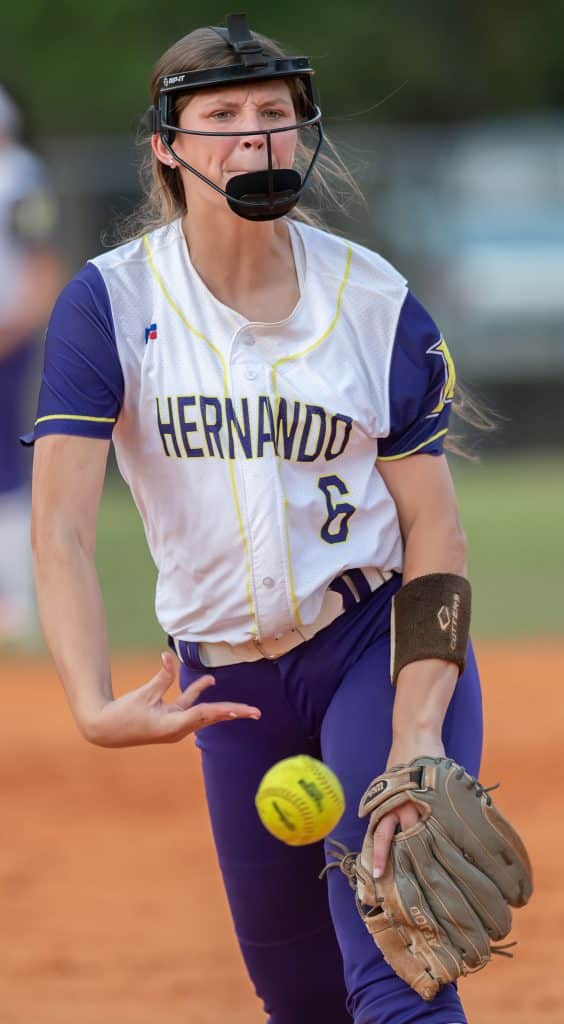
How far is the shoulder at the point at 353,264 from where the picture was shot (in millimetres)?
2963

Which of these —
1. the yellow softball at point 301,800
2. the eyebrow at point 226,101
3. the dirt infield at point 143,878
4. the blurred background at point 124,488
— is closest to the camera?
the yellow softball at point 301,800

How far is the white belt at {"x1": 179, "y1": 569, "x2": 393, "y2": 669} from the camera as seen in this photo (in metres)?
2.95

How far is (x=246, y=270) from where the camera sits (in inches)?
117

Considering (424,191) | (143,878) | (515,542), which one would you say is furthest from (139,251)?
(424,191)

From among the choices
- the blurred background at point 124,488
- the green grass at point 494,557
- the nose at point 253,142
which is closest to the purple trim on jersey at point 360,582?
the nose at point 253,142

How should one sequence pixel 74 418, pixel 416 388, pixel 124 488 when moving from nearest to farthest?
1. pixel 74 418
2. pixel 416 388
3. pixel 124 488

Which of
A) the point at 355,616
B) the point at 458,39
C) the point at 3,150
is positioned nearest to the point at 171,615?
the point at 355,616

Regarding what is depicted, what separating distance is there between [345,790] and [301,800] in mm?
237

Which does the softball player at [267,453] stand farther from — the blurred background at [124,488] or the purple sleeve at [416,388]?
the blurred background at [124,488]

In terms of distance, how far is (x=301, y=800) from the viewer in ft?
8.47

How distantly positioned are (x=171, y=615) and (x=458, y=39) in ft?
66.3

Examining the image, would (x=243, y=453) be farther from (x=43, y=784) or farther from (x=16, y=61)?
(x=16, y=61)

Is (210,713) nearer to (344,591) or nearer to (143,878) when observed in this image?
(344,591)

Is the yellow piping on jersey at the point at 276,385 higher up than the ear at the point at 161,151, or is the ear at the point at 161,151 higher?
the ear at the point at 161,151
